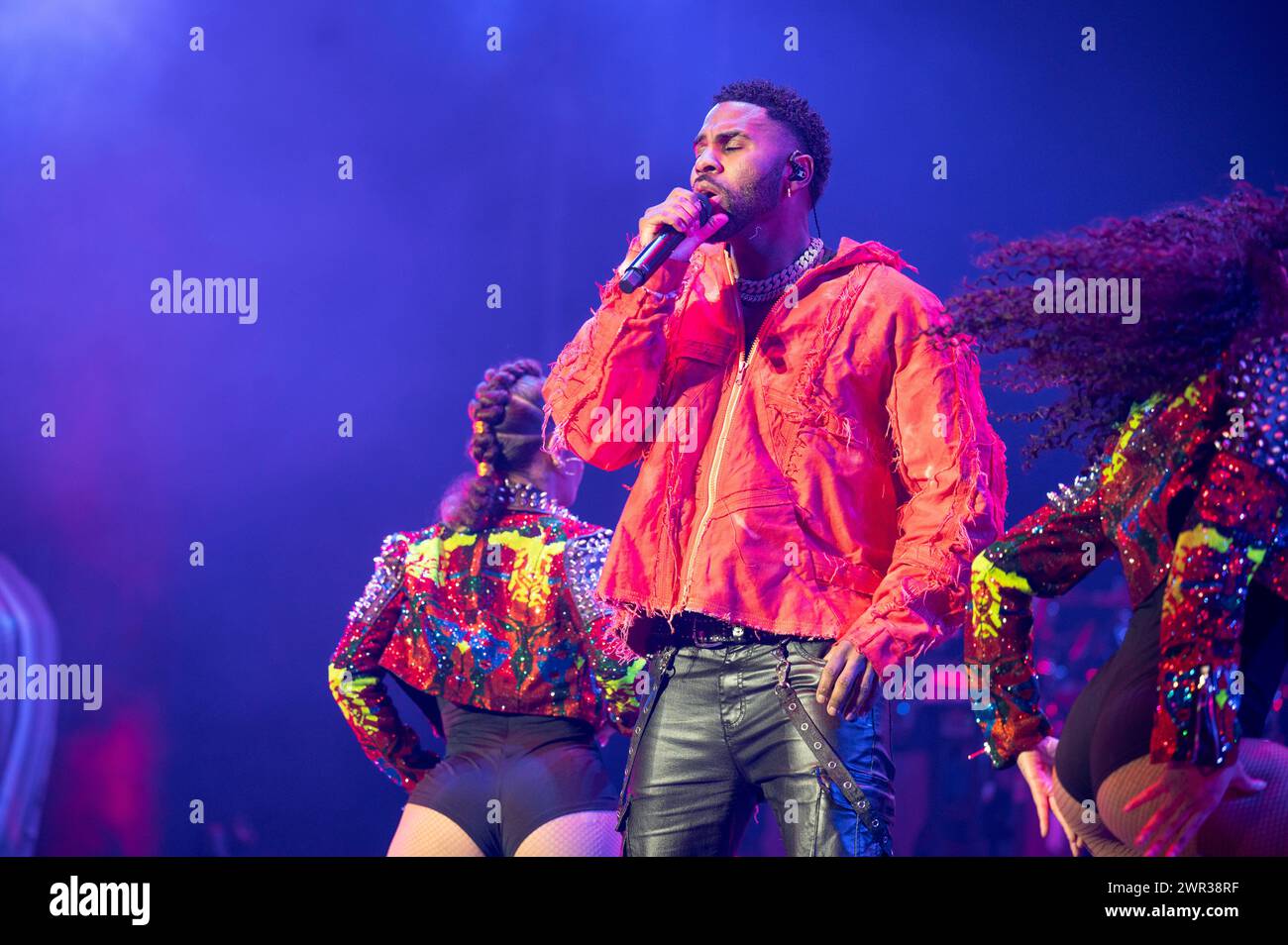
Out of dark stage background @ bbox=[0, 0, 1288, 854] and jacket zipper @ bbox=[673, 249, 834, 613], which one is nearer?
jacket zipper @ bbox=[673, 249, 834, 613]

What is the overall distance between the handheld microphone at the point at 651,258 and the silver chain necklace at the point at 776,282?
0.60 feet

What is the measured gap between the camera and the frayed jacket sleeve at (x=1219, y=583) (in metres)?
1.51

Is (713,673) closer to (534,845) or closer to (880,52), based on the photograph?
(534,845)

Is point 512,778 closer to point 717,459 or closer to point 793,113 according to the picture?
Answer: point 717,459

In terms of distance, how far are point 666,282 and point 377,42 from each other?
2.34 m

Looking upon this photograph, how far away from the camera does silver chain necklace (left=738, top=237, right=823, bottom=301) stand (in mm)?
2176

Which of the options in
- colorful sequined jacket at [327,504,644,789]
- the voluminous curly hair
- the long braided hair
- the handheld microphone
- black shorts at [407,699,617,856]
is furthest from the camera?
the long braided hair

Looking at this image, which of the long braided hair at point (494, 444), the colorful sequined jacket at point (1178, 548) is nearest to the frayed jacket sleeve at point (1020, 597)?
the colorful sequined jacket at point (1178, 548)

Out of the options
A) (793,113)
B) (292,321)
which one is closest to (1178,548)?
(793,113)

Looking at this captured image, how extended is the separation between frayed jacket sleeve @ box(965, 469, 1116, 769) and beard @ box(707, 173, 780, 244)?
661 millimetres

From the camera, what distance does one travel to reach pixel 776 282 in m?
2.18

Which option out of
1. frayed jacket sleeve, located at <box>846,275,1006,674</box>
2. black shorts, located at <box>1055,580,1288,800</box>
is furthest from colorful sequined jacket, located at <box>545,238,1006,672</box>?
black shorts, located at <box>1055,580,1288,800</box>

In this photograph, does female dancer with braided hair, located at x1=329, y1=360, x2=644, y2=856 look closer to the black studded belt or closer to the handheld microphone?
the black studded belt

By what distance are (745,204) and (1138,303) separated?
0.66 meters
